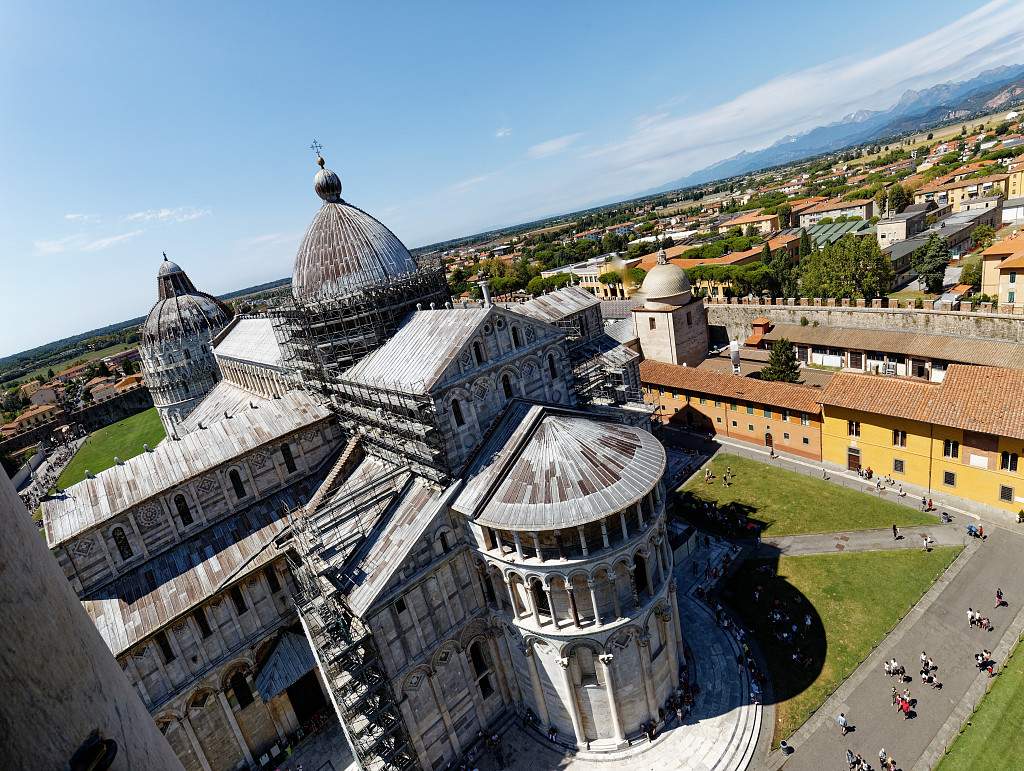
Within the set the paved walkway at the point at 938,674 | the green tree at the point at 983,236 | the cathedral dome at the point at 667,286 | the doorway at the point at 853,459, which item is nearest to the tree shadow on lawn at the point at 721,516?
the doorway at the point at 853,459

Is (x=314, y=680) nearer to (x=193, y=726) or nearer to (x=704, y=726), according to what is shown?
(x=193, y=726)

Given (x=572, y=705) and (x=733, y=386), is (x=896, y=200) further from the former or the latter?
(x=572, y=705)

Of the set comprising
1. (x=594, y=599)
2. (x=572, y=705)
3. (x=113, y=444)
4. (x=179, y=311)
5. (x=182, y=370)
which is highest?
(x=179, y=311)

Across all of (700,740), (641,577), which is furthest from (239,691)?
(700,740)

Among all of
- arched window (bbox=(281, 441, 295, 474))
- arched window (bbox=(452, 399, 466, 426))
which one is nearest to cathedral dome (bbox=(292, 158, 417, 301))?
arched window (bbox=(281, 441, 295, 474))

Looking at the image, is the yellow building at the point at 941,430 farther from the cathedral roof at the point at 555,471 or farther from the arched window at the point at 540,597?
the arched window at the point at 540,597

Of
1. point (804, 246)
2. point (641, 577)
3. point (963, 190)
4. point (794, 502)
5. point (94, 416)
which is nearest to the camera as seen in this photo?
point (641, 577)

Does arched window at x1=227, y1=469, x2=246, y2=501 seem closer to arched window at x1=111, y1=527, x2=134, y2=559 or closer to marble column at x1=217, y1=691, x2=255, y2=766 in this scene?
arched window at x1=111, y1=527, x2=134, y2=559
